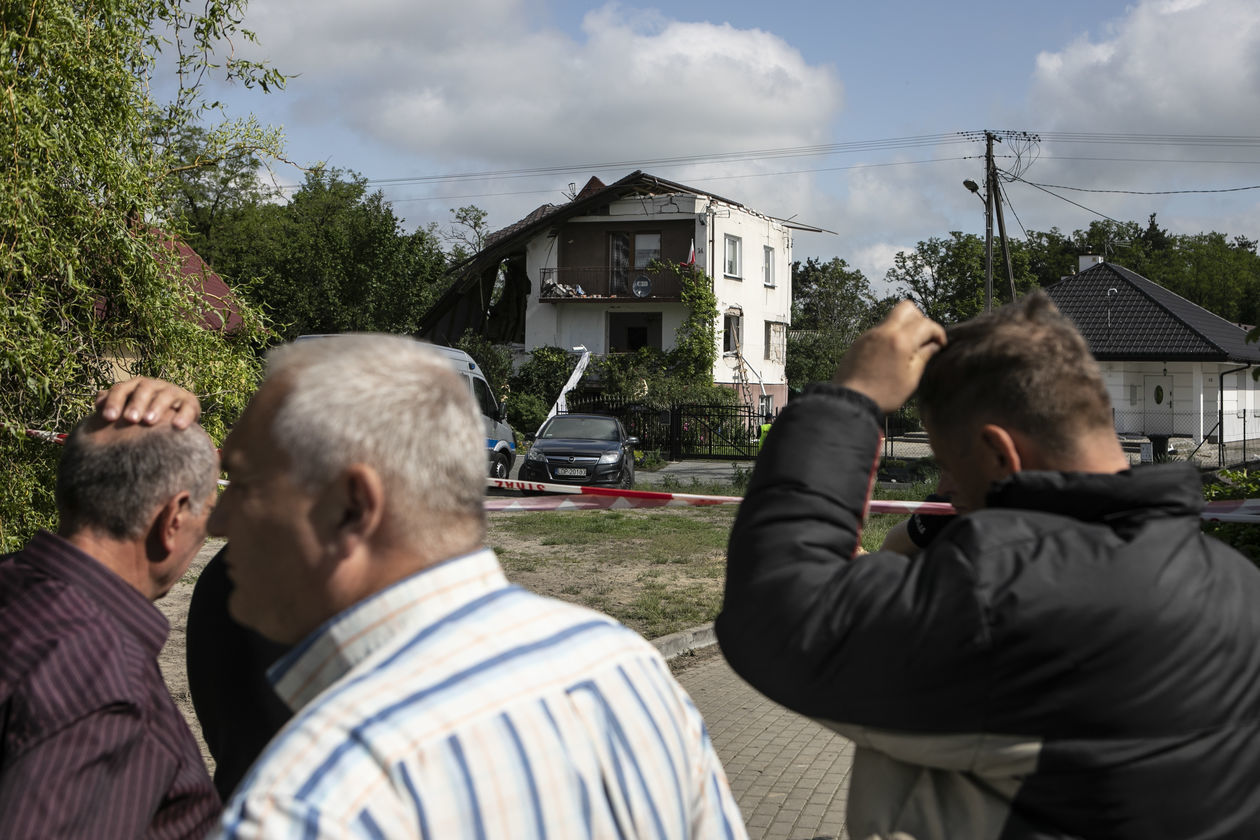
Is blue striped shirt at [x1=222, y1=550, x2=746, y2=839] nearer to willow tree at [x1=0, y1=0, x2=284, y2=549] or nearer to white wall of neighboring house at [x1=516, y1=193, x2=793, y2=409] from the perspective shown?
willow tree at [x1=0, y1=0, x2=284, y2=549]

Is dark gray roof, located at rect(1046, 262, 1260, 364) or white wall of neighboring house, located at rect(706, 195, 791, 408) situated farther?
white wall of neighboring house, located at rect(706, 195, 791, 408)

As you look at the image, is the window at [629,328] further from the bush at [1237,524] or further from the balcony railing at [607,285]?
the bush at [1237,524]

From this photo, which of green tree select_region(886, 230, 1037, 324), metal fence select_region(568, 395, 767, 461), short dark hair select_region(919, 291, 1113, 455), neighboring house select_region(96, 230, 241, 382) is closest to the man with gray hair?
short dark hair select_region(919, 291, 1113, 455)

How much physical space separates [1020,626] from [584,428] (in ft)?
67.7

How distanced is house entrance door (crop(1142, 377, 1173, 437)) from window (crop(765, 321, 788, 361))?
1353 cm

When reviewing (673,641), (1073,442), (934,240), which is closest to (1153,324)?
(934,240)

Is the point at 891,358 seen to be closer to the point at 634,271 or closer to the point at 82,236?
the point at 82,236

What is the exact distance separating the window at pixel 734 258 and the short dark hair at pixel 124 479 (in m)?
38.0

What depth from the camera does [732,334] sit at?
132ft

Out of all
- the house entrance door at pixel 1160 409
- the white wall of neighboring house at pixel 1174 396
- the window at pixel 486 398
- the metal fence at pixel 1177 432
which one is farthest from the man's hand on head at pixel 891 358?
the house entrance door at pixel 1160 409

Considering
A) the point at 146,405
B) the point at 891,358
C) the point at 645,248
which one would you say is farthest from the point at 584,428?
the point at 891,358

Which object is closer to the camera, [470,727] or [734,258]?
[470,727]

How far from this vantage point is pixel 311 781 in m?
1.12

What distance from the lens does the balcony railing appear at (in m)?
38.5
